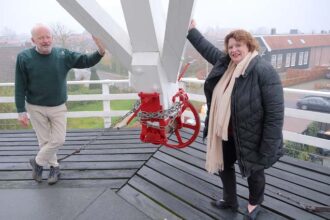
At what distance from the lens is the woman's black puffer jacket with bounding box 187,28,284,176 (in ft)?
5.84

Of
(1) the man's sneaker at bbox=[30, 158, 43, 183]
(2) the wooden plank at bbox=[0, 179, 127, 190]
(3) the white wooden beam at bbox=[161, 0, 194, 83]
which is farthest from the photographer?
(1) the man's sneaker at bbox=[30, 158, 43, 183]

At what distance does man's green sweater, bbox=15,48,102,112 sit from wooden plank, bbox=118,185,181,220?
987mm

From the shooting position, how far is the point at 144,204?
2459 mm

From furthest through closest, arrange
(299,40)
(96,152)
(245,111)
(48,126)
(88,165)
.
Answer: (299,40)
(96,152)
(88,165)
(48,126)
(245,111)

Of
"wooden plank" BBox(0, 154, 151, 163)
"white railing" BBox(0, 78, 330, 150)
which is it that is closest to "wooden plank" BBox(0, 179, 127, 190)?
"wooden plank" BBox(0, 154, 151, 163)

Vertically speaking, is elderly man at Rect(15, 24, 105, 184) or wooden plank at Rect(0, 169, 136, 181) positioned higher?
elderly man at Rect(15, 24, 105, 184)

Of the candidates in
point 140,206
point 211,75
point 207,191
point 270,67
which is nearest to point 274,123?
point 270,67

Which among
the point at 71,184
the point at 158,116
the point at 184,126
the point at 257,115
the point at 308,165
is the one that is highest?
the point at 257,115

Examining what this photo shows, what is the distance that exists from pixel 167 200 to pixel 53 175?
1.16m

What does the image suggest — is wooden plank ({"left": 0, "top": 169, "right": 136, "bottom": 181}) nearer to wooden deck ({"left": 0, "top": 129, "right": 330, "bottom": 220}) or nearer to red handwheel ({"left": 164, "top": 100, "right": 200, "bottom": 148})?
wooden deck ({"left": 0, "top": 129, "right": 330, "bottom": 220})

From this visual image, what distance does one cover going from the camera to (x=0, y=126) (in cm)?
537

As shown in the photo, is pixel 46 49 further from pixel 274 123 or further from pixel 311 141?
pixel 311 141

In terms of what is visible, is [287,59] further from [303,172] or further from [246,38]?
[246,38]

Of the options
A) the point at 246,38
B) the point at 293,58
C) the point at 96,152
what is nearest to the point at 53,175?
the point at 96,152
